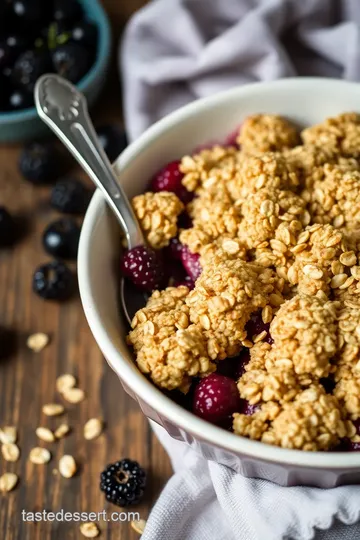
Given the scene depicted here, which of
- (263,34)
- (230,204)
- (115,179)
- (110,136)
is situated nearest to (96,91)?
(110,136)

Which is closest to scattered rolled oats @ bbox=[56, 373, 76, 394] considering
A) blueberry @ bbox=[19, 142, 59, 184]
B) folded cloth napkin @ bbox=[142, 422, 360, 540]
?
folded cloth napkin @ bbox=[142, 422, 360, 540]

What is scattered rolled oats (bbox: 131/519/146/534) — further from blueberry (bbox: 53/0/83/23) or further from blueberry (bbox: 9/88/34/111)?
blueberry (bbox: 53/0/83/23)

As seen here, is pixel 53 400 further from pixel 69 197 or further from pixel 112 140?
pixel 112 140

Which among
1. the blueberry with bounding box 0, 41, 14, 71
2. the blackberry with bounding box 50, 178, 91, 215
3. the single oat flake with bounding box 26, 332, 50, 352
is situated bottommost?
the single oat flake with bounding box 26, 332, 50, 352

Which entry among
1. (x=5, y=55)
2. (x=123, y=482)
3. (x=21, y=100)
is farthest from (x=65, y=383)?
(x=5, y=55)

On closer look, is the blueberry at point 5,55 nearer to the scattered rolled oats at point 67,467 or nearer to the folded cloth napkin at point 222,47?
the folded cloth napkin at point 222,47

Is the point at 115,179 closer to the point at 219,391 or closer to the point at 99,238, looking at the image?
the point at 99,238

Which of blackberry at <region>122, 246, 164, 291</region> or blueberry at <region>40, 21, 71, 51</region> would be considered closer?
blackberry at <region>122, 246, 164, 291</region>
